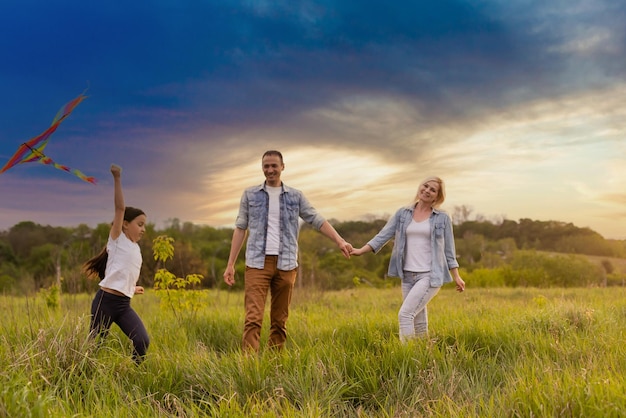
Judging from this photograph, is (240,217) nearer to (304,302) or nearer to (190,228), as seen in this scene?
(304,302)

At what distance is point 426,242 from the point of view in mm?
6539

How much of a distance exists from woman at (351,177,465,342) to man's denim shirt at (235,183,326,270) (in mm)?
830

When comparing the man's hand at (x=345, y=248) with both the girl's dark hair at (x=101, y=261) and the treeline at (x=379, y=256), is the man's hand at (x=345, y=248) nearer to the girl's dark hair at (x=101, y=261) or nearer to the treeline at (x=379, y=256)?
the girl's dark hair at (x=101, y=261)

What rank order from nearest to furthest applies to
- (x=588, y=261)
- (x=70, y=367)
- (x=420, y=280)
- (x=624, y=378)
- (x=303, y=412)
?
(x=303, y=412)
(x=624, y=378)
(x=70, y=367)
(x=420, y=280)
(x=588, y=261)

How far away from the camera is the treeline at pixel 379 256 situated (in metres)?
28.8

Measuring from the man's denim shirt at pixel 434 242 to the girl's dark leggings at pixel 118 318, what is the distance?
2.87 metres

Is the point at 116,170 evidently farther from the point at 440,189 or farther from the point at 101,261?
the point at 440,189

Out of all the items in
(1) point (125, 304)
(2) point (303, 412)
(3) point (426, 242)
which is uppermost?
(3) point (426, 242)

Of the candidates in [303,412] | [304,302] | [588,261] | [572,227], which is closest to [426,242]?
[303,412]

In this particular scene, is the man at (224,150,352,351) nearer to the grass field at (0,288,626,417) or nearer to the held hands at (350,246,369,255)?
the held hands at (350,246,369,255)

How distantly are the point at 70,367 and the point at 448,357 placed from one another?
3.47 metres

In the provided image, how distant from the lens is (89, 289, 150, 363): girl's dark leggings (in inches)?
Result: 221

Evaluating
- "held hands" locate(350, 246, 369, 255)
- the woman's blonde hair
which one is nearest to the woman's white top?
the woman's blonde hair

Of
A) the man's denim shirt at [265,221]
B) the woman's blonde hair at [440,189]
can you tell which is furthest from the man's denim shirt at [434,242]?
the man's denim shirt at [265,221]
